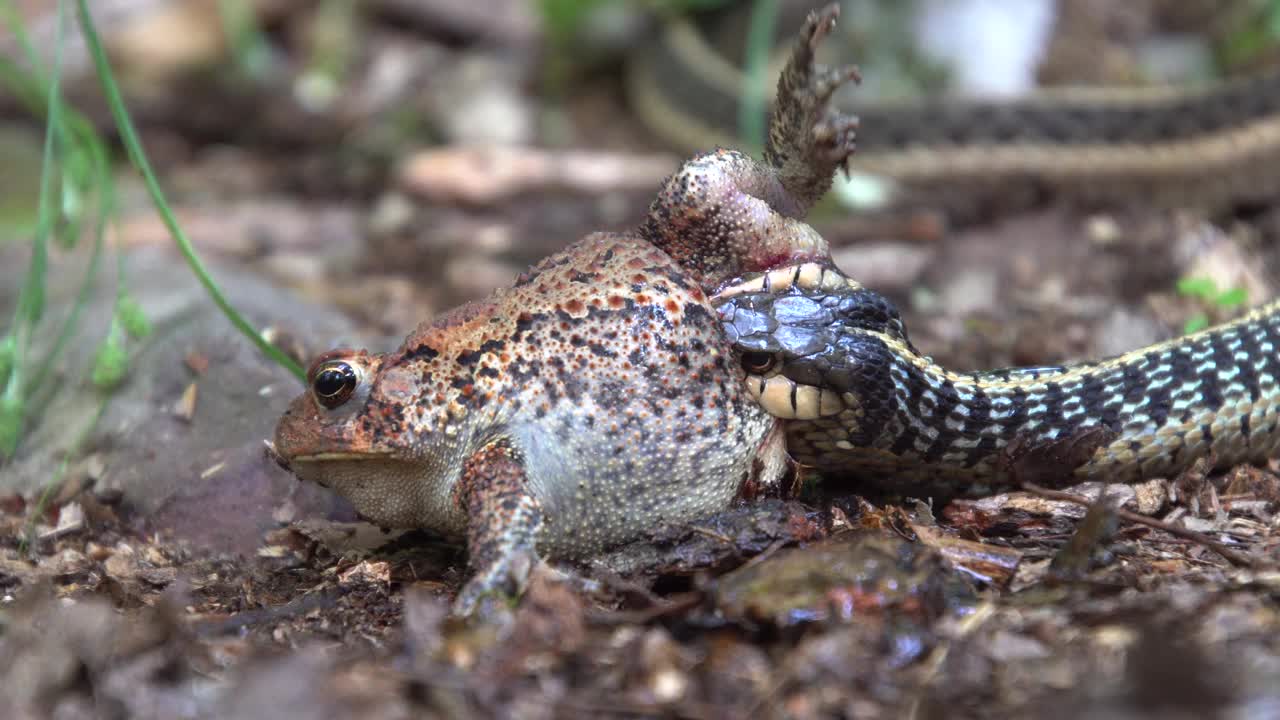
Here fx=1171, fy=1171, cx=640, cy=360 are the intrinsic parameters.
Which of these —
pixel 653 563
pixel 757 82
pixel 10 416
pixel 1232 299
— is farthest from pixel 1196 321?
pixel 10 416

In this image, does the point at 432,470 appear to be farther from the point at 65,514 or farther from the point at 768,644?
the point at 65,514

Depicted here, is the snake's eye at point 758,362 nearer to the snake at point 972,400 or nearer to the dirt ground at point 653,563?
the snake at point 972,400

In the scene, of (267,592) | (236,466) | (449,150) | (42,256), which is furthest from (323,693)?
(449,150)

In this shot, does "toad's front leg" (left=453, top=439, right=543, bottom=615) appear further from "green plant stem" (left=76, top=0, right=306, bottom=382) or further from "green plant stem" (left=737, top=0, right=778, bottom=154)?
"green plant stem" (left=737, top=0, right=778, bottom=154)

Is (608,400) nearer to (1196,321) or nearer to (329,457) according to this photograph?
(329,457)

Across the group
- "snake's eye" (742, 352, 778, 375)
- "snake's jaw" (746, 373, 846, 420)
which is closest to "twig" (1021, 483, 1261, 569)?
"snake's jaw" (746, 373, 846, 420)

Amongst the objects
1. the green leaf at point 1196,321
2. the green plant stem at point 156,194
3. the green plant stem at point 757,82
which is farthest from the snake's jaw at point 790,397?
the green plant stem at point 757,82
